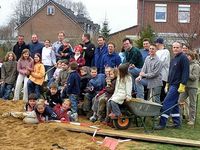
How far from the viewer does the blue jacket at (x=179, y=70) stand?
32.0 feet

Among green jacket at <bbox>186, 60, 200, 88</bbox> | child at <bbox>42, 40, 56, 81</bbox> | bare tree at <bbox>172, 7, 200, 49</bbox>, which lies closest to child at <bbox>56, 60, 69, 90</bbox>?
child at <bbox>42, 40, 56, 81</bbox>

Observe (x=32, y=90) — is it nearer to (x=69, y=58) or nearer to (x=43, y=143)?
(x=69, y=58)

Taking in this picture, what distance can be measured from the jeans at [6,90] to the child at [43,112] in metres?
3.56

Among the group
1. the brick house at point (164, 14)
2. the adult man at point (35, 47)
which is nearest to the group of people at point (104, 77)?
the adult man at point (35, 47)

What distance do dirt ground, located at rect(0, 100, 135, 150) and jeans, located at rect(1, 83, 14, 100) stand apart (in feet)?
10.7

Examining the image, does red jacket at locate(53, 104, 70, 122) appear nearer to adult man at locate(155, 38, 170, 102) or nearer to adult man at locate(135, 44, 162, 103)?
adult man at locate(135, 44, 162, 103)

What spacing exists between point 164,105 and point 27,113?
3.21 meters

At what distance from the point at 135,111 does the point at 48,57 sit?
15.7 feet

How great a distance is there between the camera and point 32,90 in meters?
12.3

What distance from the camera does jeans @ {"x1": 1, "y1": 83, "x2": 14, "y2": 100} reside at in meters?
13.3

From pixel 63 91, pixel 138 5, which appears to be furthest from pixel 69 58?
pixel 138 5

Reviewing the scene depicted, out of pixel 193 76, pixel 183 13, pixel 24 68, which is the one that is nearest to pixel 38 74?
pixel 24 68

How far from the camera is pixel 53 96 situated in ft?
36.4

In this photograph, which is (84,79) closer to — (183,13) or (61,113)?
(61,113)
